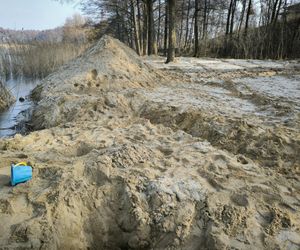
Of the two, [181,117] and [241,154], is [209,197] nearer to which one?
[241,154]

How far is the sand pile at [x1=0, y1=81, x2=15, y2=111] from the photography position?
9.70 meters

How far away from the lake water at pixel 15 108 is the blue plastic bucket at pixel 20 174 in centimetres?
373

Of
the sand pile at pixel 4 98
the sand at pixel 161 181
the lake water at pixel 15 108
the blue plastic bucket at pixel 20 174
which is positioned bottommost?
the lake water at pixel 15 108

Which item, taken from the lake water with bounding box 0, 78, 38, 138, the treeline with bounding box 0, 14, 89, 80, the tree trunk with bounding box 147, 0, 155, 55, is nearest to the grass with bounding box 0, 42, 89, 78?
the treeline with bounding box 0, 14, 89, 80

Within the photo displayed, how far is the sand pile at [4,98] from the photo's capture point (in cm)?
970

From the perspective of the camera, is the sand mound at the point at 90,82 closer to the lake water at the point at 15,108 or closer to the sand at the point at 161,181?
the lake water at the point at 15,108

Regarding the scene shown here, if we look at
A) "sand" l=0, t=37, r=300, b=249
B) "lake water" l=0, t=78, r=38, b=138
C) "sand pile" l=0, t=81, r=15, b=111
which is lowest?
"lake water" l=0, t=78, r=38, b=138

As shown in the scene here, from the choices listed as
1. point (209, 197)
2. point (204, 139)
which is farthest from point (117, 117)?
point (209, 197)

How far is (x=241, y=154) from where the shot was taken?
4.88m

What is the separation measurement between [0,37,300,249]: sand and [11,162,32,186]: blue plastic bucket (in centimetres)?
7

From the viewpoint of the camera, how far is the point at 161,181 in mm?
4016

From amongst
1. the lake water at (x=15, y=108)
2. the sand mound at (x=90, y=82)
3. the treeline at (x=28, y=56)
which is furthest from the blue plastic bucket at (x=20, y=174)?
the treeline at (x=28, y=56)

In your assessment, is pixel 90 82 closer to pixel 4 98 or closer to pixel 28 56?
pixel 4 98

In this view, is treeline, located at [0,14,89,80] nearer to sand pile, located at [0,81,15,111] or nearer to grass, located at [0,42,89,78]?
grass, located at [0,42,89,78]
